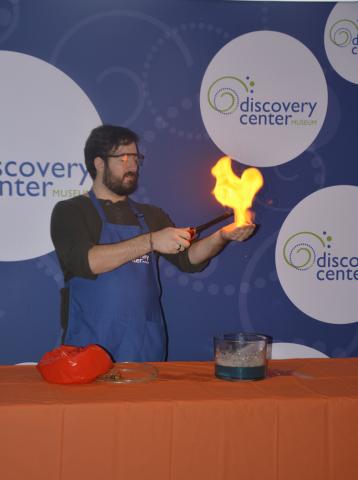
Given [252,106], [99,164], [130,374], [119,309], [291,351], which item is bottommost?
[291,351]

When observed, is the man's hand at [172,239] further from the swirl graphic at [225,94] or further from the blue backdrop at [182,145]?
the swirl graphic at [225,94]

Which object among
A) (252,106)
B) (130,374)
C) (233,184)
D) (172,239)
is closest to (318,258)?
(233,184)

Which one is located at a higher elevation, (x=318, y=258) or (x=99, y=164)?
(x=99, y=164)

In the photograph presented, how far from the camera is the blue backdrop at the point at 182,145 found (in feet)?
10.8

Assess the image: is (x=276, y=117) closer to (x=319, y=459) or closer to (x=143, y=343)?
(x=143, y=343)

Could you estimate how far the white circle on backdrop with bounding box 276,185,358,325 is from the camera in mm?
3484

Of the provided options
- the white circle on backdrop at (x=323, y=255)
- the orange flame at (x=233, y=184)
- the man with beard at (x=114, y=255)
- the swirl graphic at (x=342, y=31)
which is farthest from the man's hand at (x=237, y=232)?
the swirl graphic at (x=342, y=31)

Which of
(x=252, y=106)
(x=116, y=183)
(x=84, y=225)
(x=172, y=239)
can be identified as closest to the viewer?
(x=172, y=239)

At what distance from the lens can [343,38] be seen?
11.5ft

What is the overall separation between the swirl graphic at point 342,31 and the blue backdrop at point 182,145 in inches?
3.5

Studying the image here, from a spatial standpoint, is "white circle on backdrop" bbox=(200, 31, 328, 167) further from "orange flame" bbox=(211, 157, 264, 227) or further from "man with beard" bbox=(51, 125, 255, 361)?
"man with beard" bbox=(51, 125, 255, 361)

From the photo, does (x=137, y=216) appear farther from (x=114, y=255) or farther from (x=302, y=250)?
(x=302, y=250)

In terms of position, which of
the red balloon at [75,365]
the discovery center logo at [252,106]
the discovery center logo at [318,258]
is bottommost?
the red balloon at [75,365]

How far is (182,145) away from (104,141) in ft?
1.56
